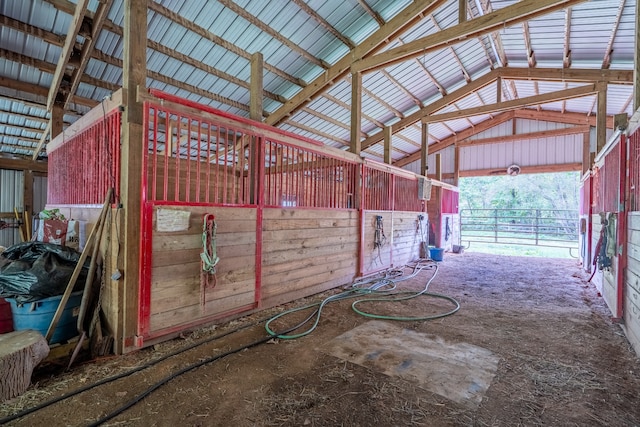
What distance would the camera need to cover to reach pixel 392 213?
19.6ft

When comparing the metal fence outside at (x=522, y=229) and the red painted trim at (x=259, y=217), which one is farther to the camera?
the metal fence outside at (x=522, y=229)

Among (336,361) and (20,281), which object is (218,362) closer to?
(336,361)

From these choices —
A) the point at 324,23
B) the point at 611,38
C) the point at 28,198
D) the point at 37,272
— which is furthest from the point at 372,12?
the point at 28,198

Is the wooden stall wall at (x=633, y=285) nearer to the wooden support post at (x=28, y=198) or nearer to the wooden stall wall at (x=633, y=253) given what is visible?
the wooden stall wall at (x=633, y=253)

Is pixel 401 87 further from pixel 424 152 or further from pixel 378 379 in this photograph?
pixel 378 379

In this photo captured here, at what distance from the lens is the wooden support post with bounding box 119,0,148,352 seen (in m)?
2.25

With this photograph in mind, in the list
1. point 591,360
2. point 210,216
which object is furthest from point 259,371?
point 591,360

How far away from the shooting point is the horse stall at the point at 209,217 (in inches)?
92.2

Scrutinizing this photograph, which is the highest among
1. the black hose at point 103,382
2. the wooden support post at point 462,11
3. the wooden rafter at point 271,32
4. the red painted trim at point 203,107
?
the wooden support post at point 462,11

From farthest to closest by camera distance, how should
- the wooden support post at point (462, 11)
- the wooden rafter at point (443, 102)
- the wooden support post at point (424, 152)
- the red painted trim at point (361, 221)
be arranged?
the wooden support post at point (424, 152), the wooden rafter at point (443, 102), the red painted trim at point (361, 221), the wooden support post at point (462, 11)

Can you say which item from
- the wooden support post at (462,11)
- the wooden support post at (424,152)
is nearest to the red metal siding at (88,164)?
the wooden support post at (462,11)

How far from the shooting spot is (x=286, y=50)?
515 centimetres

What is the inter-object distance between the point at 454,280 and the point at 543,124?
27.5 ft

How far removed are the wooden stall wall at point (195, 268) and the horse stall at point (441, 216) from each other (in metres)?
6.65
